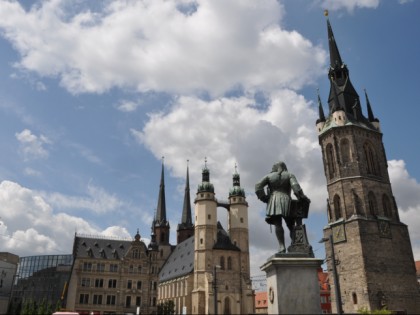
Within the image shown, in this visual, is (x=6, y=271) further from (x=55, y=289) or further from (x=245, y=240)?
(x=245, y=240)

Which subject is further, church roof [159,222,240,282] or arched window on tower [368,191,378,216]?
church roof [159,222,240,282]

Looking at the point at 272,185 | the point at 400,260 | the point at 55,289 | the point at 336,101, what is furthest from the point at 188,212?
the point at 272,185

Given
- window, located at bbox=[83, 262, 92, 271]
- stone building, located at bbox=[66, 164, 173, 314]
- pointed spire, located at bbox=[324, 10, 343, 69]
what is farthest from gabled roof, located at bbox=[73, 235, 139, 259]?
pointed spire, located at bbox=[324, 10, 343, 69]

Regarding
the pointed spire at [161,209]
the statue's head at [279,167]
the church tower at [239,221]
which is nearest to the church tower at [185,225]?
the pointed spire at [161,209]

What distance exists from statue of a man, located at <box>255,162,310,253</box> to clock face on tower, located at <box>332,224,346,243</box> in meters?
39.5

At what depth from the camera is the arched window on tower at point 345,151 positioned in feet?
174

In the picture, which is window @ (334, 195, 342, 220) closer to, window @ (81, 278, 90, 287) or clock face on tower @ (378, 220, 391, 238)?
clock face on tower @ (378, 220, 391, 238)

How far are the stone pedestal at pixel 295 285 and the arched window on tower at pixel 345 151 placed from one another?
44.3 meters

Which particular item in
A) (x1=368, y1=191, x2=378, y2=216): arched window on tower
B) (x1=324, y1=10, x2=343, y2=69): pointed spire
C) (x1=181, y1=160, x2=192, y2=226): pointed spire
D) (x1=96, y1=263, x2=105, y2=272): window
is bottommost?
(x1=96, y1=263, x2=105, y2=272): window

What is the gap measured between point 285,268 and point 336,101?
50718 mm

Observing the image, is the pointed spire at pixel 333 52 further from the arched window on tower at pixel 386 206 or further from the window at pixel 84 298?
the window at pixel 84 298

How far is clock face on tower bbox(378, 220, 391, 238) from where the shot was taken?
158ft

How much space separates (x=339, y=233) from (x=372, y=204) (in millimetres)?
5854

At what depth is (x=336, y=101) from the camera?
5791cm
